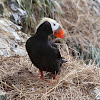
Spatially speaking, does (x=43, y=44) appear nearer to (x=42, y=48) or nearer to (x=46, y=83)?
(x=42, y=48)

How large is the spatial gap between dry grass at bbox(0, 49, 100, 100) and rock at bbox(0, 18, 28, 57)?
0.28 m

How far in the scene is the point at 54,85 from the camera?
281 centimetres

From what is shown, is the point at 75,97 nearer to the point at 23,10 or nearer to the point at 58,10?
the point at 23,10

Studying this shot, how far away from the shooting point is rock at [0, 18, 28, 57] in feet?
12.2

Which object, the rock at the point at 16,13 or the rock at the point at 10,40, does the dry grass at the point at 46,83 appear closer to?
the rock at the point at 10,40

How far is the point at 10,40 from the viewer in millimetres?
3930

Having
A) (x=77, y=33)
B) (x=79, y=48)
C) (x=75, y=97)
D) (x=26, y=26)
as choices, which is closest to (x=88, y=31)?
(x=77, y=33)

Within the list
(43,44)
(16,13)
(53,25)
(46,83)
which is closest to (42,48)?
(43,44)

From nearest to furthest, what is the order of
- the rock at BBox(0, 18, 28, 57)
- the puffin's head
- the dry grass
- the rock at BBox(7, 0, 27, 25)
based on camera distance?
the dry grass < the puffin's head < the rock at BBox(0, 18, 28, 57) < the rock at BBox(7, 0, 27, 25)

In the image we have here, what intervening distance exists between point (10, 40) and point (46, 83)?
1410 millimetres

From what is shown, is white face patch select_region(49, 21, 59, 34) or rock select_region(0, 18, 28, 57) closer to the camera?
white face patch select_region(49, 21, 59, 34)

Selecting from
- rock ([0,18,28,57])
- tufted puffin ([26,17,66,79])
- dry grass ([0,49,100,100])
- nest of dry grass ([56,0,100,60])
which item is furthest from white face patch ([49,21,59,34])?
nest of dry grass ([56,0,100,60])

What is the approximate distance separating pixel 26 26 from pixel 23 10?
0.36m

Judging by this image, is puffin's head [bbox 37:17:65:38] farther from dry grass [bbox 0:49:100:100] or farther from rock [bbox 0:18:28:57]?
rock [bbox 0:18:28:57]
